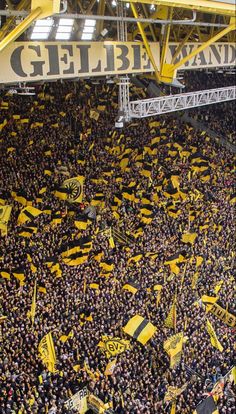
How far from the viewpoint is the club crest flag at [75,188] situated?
65.0ft

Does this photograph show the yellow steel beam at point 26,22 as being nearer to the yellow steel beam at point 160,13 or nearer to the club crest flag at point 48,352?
the yellow steel beam at point 160,13

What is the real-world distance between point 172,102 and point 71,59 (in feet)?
20.3

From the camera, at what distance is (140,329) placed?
14875 mm

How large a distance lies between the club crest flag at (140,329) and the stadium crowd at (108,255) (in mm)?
696

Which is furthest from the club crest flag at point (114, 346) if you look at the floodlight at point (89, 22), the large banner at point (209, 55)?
the large banner at point (209, 55)

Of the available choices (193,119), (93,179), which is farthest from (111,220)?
(193,119)

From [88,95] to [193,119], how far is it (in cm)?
756

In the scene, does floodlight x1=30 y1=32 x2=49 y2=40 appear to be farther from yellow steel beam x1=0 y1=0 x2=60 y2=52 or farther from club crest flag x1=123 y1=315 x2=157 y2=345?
club crest flag x1=123 y1=315 x2=157 y2=345

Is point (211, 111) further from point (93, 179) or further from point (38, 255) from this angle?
point (38, 255)

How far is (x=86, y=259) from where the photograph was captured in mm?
17281

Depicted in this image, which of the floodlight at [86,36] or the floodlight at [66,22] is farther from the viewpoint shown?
the floodlight at [86,36]

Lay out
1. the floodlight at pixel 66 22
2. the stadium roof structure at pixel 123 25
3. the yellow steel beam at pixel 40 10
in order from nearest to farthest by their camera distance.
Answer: the yellow steel beam at pixel 40 10 < the stadium roof structure at pixel 123 25 < the floodlight at pixel 66 22

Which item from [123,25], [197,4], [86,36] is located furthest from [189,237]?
[197,4]

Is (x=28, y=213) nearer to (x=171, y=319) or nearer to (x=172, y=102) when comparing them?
(x=171, y=319)
